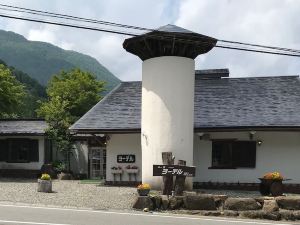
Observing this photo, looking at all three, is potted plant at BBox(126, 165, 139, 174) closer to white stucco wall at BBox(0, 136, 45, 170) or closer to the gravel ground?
the gravel ground

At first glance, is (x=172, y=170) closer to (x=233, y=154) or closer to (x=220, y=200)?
(x=220, y=200)

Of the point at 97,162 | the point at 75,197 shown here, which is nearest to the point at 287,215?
the point at 75,197

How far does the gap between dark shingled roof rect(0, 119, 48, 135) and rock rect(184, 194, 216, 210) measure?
14040 mm

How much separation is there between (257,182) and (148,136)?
17.5 ft

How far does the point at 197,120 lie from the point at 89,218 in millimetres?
9440

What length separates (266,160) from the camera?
19.3m

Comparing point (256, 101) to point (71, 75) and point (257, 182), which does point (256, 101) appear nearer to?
point (257, 182)

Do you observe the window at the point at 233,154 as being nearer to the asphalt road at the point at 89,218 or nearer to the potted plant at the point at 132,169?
the potted plant at the point at 132,169

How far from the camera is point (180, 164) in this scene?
623 inches

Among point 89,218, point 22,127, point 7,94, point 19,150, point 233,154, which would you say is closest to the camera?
point 89,218

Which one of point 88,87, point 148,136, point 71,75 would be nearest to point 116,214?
point 148,136

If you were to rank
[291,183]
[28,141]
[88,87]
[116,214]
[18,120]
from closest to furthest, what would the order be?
[116,214] < [291,183] < [28,141] < [18,120] < [88,87]

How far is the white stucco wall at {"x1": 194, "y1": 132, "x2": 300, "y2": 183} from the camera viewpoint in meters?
19.2

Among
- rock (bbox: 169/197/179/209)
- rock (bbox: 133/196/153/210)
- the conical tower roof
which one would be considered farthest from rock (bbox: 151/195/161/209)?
the conical tower roof
